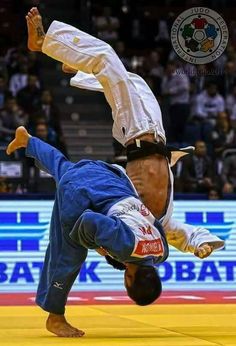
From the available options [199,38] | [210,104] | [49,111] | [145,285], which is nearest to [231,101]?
[210,104]

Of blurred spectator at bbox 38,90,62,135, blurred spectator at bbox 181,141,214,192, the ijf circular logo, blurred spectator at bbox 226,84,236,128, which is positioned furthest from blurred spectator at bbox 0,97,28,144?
the ijf circular logo

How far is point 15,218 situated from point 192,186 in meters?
3.04

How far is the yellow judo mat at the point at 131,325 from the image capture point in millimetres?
5832

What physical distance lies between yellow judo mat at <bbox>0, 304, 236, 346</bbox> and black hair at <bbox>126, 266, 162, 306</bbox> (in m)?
0.30

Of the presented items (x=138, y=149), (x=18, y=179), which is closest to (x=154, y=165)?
(x=138, y=149)

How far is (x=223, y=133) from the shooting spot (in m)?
15.0

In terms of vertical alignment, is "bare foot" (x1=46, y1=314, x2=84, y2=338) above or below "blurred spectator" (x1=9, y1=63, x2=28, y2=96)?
below

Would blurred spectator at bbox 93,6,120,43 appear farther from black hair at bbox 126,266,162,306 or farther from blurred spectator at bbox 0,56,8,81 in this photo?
black hair at bbox 126,266,162,306

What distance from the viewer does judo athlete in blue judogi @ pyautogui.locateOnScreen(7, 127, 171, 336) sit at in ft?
18.1

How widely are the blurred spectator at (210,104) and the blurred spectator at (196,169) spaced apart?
1877 mm

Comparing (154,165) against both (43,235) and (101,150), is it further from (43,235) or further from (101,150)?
(101,150)

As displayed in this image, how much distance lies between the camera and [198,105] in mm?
15609

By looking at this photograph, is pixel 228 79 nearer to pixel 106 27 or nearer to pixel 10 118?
pixel 106 27

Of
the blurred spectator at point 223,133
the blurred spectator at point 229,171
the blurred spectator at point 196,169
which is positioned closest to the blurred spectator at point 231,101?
the blurred spectator at point 223,133
